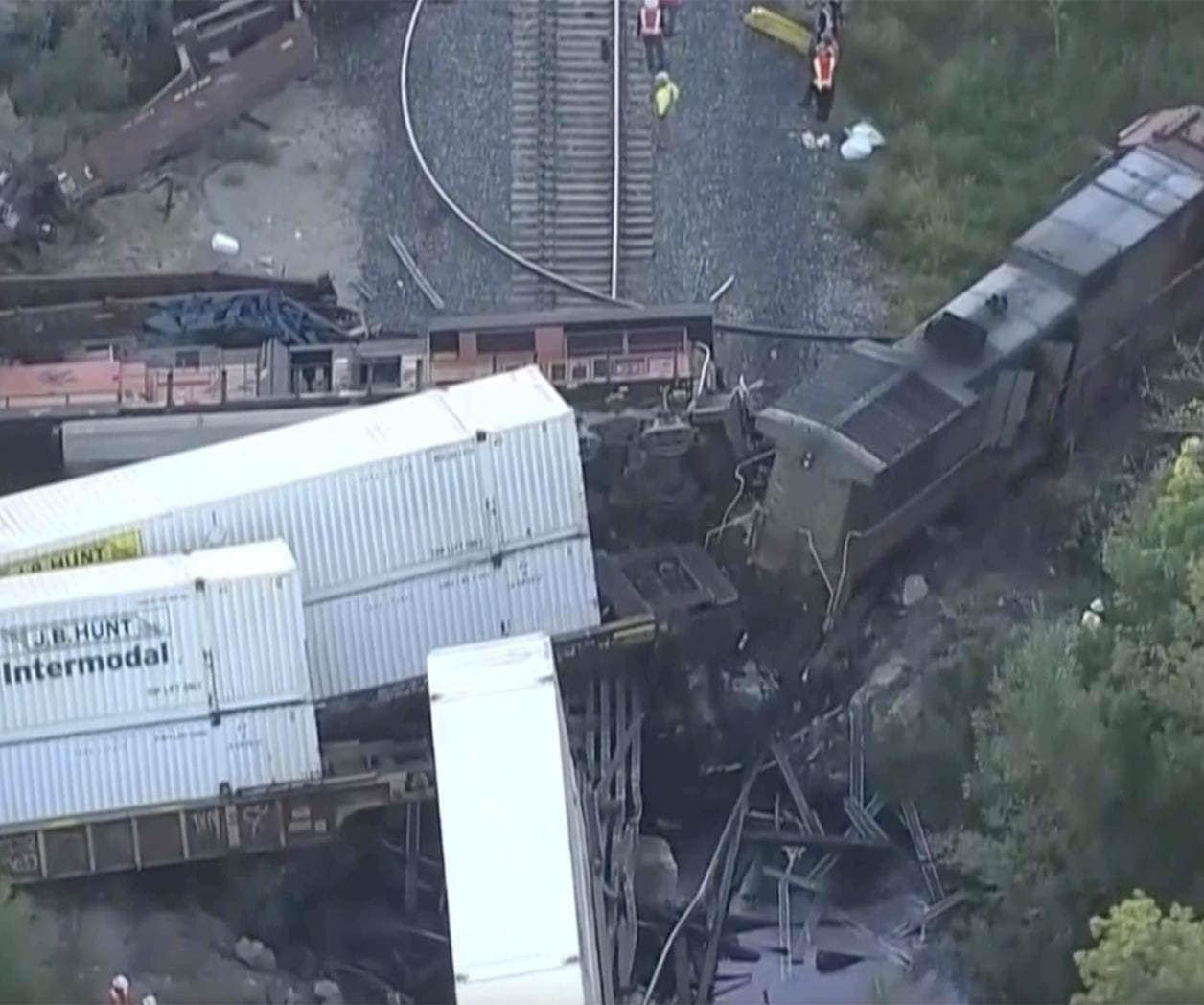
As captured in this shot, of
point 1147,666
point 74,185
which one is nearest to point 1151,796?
point 1147,666

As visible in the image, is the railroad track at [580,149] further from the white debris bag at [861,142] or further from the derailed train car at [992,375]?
the derailed train car at [992,375]

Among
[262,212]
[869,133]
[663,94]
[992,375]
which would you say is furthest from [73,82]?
[992,375]

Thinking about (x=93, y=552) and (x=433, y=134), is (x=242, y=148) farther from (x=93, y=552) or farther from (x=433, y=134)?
(x=93, y=552)

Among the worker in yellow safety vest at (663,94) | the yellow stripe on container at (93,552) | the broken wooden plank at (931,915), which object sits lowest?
the broken wooden plank at (931,915)

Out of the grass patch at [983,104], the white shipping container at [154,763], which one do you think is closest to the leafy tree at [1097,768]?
the white shipping container at [154,763]

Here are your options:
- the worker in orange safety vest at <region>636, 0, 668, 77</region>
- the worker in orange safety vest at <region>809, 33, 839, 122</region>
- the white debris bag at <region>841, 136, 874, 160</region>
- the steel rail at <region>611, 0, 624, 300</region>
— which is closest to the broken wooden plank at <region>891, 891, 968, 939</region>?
the steel rail at <region>611, 0, 624, 300</region>
